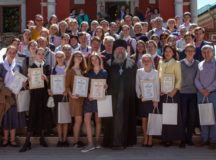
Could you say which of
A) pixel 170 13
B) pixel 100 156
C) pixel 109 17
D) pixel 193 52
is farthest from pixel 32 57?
pixel 109 17

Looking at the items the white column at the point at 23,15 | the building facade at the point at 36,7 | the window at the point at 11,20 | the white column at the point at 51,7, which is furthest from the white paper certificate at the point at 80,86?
the window at the point at 11,20

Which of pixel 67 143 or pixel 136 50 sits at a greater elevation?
pixel 136 50

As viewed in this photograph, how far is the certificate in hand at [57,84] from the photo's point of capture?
432 inches

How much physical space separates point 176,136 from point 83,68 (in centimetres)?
235

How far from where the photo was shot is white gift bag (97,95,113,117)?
10.8 metres

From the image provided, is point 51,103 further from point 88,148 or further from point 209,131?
point 209,131

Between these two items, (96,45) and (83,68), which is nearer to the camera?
(83,68)

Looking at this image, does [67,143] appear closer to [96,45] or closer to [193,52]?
[96,45]

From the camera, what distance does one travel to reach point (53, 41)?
43.3 feet

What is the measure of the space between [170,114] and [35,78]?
9.37 feet

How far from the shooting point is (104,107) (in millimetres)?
10844

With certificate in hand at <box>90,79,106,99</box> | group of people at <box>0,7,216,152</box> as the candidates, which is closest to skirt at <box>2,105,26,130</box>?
group of people at <box>0,7,216,152</box>

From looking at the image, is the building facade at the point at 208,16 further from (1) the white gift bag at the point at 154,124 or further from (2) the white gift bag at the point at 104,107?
(2) the white gift bag at the point at 104,107

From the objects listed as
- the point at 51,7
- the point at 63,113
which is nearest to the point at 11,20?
the point at 51,7
